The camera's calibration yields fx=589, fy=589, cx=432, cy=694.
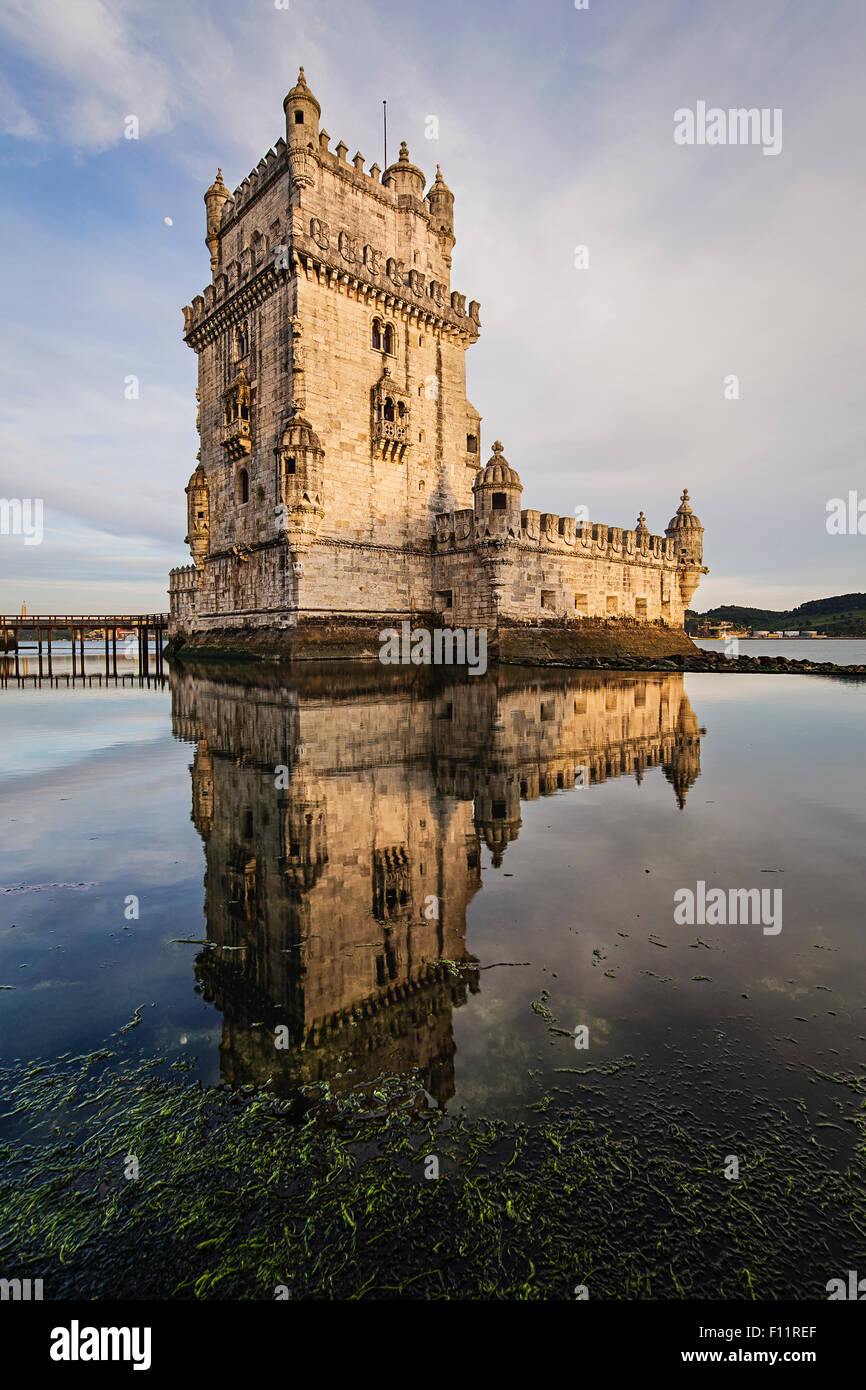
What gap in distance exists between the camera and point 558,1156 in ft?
7.38

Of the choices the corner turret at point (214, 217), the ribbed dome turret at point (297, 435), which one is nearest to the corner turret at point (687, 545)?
the ribbed dome turret at point (297, 435)

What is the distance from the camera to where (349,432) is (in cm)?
2773

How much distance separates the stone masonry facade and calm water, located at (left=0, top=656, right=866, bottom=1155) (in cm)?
1951

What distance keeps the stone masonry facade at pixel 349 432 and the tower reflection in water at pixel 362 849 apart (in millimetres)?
15407

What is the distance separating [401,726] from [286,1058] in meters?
8.81

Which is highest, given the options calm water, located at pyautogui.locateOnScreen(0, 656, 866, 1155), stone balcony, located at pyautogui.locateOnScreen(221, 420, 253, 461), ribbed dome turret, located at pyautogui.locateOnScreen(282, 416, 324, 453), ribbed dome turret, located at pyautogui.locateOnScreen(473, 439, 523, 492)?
stone balcony, located at pyautogui.locateOnScreen(221, 420, 253, 461)

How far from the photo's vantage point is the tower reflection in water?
3096 millimetres

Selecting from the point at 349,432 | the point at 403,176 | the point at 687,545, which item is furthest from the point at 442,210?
the point at 687,545

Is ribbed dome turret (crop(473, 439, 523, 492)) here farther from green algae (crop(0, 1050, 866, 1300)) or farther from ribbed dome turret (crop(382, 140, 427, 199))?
green algae (crop(0, 1050, 866, 1300))

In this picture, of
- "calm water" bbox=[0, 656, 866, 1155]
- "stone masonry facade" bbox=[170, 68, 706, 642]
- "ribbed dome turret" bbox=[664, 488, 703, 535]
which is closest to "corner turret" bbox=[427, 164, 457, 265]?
"stone masonry facade" bbox=[170, 68, 706, 642]

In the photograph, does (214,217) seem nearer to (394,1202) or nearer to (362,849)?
(362,849)

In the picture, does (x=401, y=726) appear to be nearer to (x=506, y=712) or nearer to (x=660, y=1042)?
(x=506, y=712)

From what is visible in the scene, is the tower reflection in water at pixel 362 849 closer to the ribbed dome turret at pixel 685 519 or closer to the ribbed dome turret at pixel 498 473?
the ribbed dome turret at pixel 498 473

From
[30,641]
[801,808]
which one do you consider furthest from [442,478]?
[30,641]
